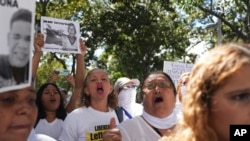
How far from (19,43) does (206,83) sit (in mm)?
735

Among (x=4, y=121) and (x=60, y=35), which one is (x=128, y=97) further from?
(x=4, y=121)

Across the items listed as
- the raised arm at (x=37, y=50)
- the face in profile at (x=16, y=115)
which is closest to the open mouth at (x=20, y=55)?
the face in profile at (x=16, y=115)

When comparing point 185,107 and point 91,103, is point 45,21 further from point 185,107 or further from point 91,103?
point 185,107

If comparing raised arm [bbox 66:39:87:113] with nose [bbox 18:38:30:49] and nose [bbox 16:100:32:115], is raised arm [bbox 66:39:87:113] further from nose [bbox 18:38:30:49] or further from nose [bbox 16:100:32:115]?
nose [bbox 18:38:30:49]

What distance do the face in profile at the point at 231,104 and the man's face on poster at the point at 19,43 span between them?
742mm

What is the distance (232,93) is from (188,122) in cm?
25

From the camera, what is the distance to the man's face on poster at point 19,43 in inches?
73.6

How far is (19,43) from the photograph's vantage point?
6.23ft

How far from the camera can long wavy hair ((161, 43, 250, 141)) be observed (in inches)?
76.7

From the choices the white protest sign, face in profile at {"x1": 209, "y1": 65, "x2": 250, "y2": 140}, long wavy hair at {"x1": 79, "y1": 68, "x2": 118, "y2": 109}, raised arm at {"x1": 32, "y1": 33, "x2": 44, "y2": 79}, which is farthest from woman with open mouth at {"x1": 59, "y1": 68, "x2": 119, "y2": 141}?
face in profile at {"x1": 209, "y1": 65, "x2": 250, "y2": 140}

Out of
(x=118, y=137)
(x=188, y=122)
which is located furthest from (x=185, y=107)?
Result: (x=118, y=137)

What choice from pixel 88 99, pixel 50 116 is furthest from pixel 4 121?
pixel 50 116

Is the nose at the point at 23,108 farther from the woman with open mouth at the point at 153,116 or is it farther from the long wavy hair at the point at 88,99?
the long wavy hair at the point at 88,99

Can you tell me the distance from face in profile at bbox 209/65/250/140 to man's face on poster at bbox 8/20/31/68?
0.74m
